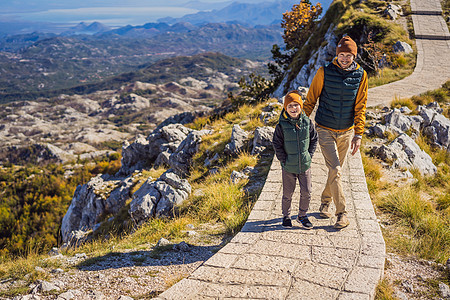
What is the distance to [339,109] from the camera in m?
4.34

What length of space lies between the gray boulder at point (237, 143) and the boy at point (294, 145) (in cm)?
515

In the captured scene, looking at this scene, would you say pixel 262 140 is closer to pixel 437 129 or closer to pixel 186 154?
pixel 186 154

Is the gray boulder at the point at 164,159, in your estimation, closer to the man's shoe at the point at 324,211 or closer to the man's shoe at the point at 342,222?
the man's shoe at the point at 324,211

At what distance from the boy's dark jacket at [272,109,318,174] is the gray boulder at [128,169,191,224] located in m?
4.26

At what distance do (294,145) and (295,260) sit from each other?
5.55 ft

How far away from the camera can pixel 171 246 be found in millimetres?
5223

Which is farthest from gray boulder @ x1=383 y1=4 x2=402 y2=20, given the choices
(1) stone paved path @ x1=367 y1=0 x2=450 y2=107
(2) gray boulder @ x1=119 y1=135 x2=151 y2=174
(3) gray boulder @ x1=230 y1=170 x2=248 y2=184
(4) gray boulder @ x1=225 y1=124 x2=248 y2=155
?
(3) gray boulder @ x1=230 y1=170 x2=248 y2=184

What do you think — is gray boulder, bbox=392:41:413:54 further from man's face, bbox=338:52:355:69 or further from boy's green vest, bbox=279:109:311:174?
boy's green vest, bbox=279:109:311:174

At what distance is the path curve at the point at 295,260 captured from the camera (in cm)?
324

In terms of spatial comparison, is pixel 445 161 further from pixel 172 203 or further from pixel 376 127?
pixel 172 203

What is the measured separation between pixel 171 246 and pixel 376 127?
8002 millimetres

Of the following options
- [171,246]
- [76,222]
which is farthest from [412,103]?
[76,222]

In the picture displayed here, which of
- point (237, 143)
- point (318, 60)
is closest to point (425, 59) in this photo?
point (318, 60)

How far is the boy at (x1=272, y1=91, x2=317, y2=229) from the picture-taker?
4129 millimetres
